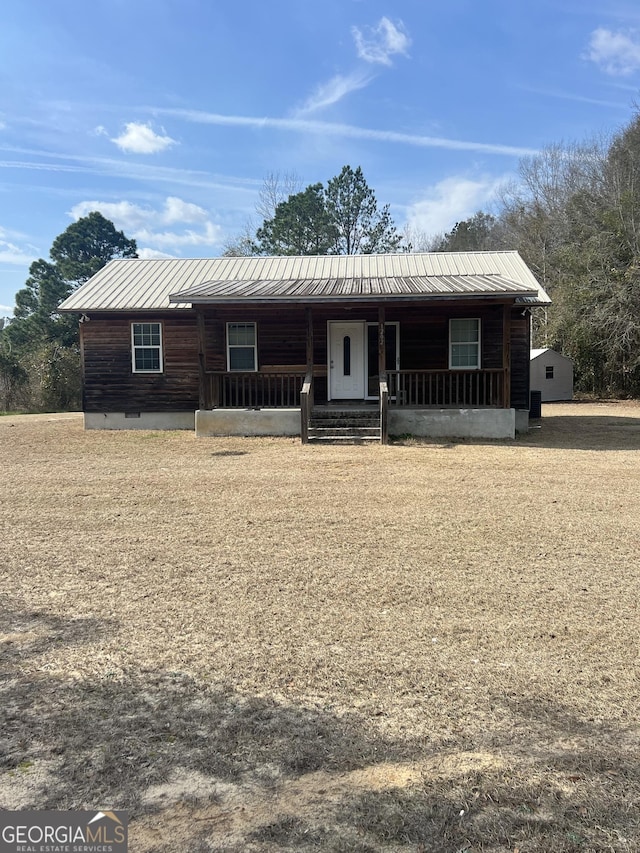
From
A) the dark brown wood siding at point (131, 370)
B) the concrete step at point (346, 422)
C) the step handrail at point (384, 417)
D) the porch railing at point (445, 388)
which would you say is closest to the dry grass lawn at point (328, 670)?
the step handrail at point (384, 417)

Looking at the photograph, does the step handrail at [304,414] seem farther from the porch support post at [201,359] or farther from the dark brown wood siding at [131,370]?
the dark brown wood siding at [131,370]

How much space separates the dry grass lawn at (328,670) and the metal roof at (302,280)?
6.40 meters

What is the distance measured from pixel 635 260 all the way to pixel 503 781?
28.5 m

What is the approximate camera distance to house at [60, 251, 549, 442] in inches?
529

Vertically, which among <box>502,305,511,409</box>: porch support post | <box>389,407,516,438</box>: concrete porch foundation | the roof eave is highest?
the roof eave

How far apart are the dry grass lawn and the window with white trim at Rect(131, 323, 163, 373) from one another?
352 inches

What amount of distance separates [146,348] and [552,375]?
1914 cm

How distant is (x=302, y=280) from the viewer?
15.8 metres

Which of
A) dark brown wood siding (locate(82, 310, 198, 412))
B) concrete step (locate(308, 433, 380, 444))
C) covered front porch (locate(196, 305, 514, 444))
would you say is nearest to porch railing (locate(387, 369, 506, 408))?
covered front porch (locate(196, 305, 514, 444))

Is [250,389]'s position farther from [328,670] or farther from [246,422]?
[328,670]

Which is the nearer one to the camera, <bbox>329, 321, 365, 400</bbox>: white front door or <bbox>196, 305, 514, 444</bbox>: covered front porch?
<bbox>196, 305, 514, 444</bbox>: covered front porch

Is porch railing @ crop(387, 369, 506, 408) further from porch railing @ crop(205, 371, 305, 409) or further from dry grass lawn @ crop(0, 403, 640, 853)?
dry grass lawn @ crop(0, 403, 640, 853)

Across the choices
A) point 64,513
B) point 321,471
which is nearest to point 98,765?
point 64,513

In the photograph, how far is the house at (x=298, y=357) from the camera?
1345cm
